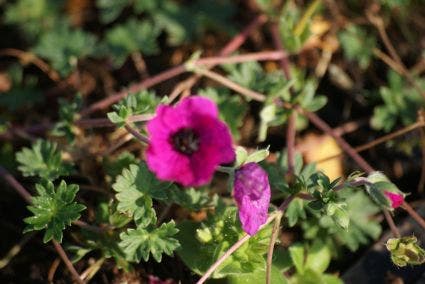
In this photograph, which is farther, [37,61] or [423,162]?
[37,61]

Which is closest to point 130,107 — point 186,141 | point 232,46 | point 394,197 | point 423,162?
point 186,141

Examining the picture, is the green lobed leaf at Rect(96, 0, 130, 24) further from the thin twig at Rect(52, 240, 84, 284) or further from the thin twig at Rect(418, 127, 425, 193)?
the thin twig at Rect(418, 127, 425, 193)

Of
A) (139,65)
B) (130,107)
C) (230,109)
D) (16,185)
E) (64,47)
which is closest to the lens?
(130,107)

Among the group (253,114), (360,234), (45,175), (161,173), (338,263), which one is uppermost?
(161,173)

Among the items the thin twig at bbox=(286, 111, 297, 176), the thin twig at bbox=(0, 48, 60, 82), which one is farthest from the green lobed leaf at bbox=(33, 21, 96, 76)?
the thin twig at bbox=(286, 111, 297, 176)

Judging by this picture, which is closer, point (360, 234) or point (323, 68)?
point (360, 234)

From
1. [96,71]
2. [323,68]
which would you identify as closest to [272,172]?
[323,68]

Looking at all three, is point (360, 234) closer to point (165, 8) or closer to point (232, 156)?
point (232, 156)

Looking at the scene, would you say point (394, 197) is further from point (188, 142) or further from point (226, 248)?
point (188, 142)
